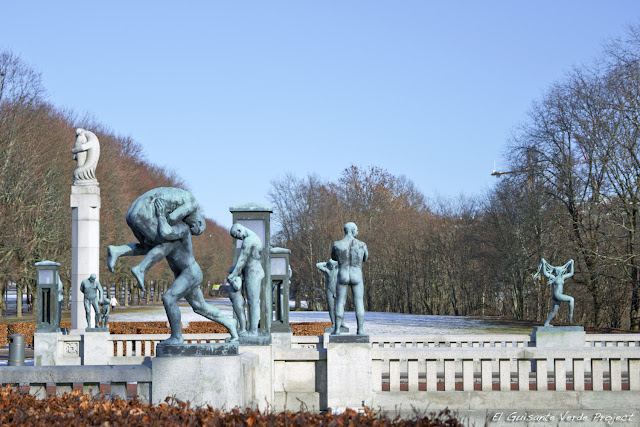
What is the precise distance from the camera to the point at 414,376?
392 inches

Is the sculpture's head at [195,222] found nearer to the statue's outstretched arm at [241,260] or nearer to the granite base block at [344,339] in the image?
the statue's outstretched arm at [241,260]

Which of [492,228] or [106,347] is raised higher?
[492,228]

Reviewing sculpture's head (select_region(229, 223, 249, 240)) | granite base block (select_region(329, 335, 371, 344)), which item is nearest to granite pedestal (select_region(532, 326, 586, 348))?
granite base block (select_region(329, 335, 371, 344))

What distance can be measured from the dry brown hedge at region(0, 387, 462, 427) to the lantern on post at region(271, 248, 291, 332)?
803 centimetres

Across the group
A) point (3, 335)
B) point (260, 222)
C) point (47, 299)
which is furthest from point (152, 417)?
point (3, 335)

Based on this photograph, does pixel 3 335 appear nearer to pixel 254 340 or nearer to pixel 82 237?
pixel 82 237

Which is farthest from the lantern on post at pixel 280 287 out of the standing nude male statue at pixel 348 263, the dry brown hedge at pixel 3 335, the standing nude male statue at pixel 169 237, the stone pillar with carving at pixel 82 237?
the dry brown hedge at pixel 3 335

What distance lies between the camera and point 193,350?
23.3 feet

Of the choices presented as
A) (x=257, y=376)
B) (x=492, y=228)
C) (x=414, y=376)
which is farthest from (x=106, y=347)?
(x=492, y=228)

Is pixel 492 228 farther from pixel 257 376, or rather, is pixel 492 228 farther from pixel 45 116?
pixel 257 376

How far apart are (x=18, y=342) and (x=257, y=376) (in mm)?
11020

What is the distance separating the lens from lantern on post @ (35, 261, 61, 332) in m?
18.2

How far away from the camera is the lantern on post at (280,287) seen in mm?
14195

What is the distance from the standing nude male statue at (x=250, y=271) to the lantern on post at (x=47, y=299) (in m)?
9.31
